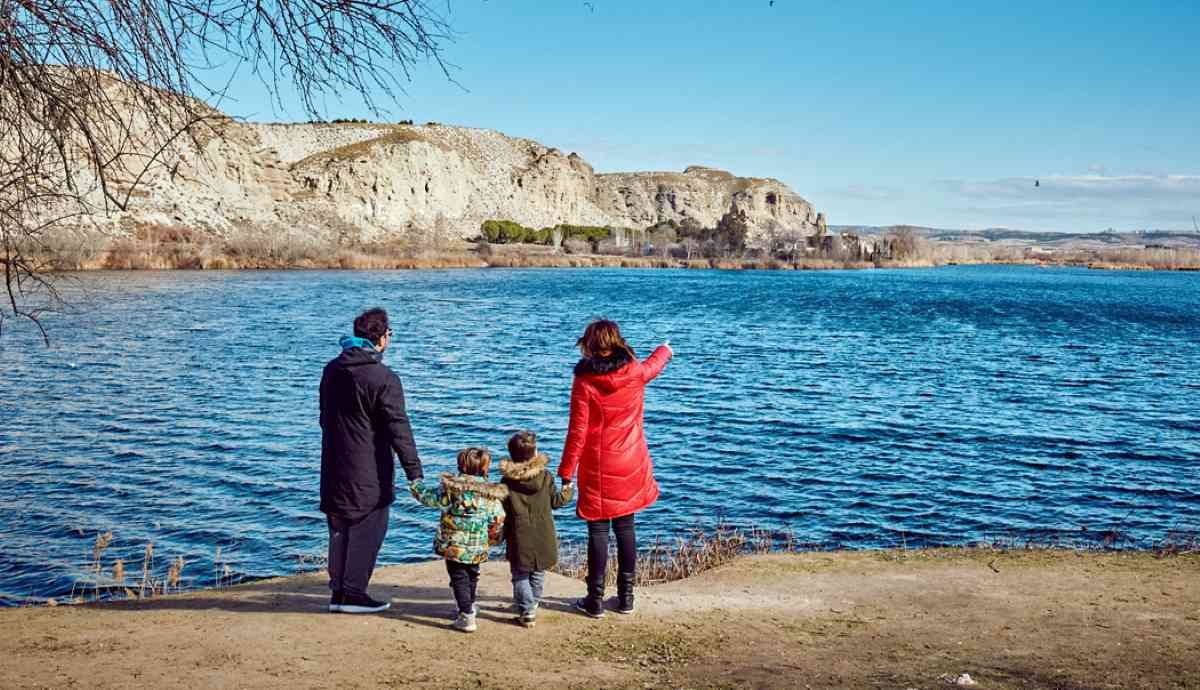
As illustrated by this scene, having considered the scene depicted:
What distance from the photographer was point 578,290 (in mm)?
82688

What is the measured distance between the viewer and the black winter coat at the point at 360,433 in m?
7.11

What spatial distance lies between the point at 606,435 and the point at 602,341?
72 cm

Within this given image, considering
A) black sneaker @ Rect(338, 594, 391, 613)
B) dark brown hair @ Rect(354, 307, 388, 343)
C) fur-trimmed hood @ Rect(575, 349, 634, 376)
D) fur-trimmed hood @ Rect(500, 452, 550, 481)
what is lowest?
black sneaker @ Rect(338, 594, 391, 613)

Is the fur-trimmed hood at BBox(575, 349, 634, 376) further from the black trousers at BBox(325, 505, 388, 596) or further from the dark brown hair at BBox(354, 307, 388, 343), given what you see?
the black trousers at BBox(325, 505, 388, 596)

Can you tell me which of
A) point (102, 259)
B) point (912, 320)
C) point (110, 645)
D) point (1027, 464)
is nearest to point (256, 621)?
point (110, 645)

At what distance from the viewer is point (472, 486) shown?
22.8 ft

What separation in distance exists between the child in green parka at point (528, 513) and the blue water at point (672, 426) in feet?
21.5

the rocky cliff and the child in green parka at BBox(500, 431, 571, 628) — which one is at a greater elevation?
the rocky cliff

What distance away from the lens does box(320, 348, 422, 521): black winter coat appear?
7.11 m

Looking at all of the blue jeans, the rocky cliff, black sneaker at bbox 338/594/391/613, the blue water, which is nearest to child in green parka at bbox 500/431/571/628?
the blue jeans

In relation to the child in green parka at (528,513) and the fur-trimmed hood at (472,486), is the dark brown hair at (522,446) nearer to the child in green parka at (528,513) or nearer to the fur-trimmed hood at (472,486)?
the child in green parka at (528,513)

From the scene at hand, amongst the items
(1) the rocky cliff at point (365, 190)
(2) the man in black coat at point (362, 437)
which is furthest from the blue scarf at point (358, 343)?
(1) the rocky cliff at point (365, 190)

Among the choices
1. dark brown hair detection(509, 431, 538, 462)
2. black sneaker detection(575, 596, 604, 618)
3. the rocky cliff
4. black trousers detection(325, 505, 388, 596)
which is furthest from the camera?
the rocky cliff

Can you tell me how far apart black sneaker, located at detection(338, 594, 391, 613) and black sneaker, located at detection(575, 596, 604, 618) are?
1563 mm
